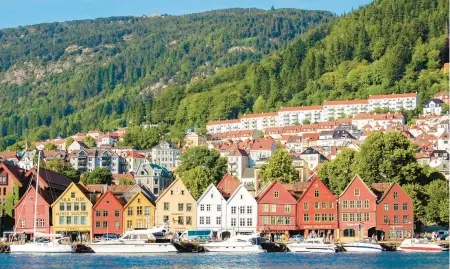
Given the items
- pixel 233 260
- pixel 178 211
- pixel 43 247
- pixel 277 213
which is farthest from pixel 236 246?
pixel 43 247

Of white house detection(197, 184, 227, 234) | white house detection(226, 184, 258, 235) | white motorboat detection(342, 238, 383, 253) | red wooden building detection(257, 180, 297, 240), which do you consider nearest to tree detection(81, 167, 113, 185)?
white house detection(197, 184, 227, 234)

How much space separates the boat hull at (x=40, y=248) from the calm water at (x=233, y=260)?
8.94ft

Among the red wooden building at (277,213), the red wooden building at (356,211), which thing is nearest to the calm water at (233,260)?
the red wooden building at (356,211)

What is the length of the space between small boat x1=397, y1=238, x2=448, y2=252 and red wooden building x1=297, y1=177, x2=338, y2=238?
38.2ft

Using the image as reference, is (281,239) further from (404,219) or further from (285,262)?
(285,262)

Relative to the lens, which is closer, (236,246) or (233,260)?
(233,260)

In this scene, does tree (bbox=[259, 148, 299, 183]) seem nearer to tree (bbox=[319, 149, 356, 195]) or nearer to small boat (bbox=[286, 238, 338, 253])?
tree (bbox=[319, 149, 356, 195])

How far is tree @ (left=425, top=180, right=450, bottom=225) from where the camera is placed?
103 metres

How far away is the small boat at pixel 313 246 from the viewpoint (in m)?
89.1

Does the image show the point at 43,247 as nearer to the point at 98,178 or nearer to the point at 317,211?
the point at 317,211

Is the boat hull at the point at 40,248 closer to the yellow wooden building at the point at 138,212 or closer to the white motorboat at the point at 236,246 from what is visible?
the white motorboat at the point at 236,246

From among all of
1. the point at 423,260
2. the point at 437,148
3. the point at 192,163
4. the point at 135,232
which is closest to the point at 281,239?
the point at 135,232

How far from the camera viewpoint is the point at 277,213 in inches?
4016

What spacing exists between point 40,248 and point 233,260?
20622 mm
